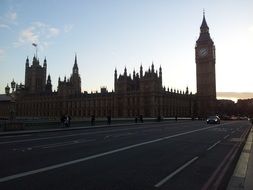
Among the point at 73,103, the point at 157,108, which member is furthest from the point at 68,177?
the point at 73,103

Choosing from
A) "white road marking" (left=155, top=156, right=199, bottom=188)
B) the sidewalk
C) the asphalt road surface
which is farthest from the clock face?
"white road marking" (left=155, top=156, right=199, bottom=188)

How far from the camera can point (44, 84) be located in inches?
6998

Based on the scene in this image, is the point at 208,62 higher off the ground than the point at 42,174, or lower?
higher

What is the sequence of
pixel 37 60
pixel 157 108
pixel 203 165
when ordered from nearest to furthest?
1. pixel 203 165
2. pixel 157 108
3. pixel 37 60

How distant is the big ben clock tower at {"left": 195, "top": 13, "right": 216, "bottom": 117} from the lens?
484ft

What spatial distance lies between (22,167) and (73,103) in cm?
13171

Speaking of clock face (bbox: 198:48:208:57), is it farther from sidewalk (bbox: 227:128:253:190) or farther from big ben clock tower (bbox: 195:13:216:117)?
sidewalk (bbox: 227:128:253:190)

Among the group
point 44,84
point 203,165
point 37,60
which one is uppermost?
point 37,60

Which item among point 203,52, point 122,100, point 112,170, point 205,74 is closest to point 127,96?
point 122,100

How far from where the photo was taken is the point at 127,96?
121 metres

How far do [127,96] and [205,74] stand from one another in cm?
4838

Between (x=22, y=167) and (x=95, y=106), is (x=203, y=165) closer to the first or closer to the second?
(x=22, y=167)

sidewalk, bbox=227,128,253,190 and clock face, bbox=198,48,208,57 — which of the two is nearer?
sidewalk, bbox=227,128,253,190

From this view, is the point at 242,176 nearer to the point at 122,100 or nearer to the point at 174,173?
the point at 174,173
